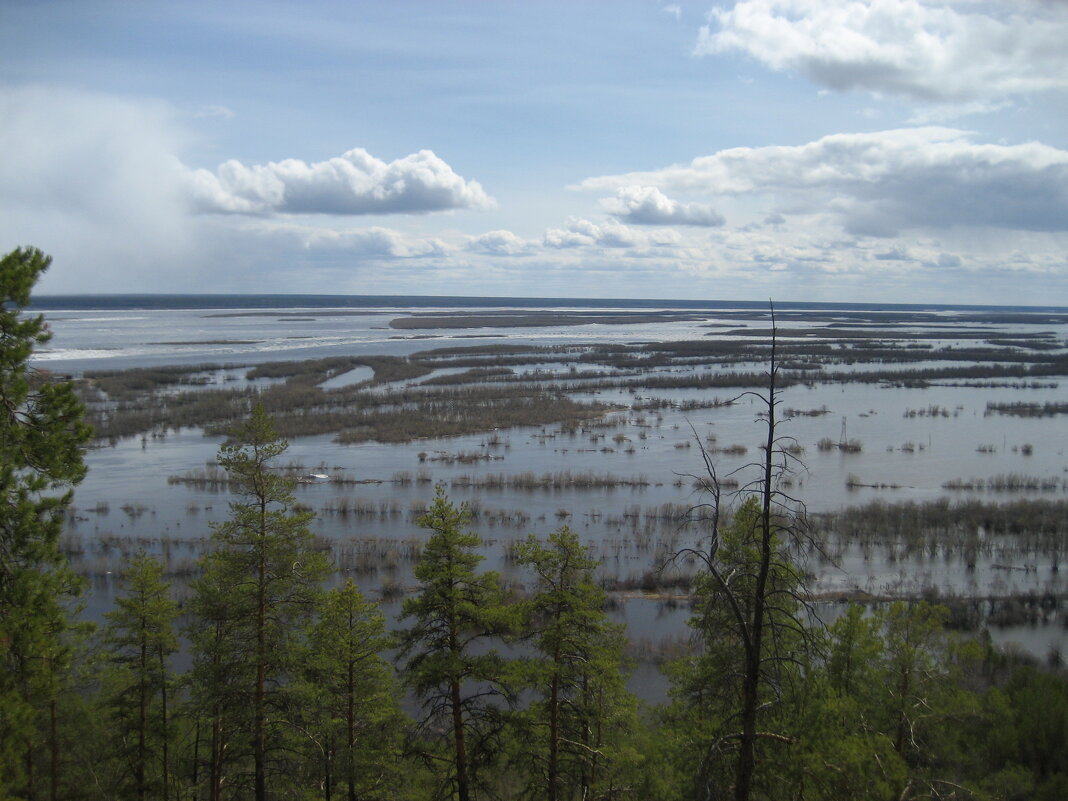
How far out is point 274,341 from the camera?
138 metres

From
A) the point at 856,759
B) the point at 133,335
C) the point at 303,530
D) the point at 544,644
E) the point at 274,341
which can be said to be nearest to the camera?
the point at 856,759

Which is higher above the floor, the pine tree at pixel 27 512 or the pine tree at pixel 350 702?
the pine tree at pixel 27 512

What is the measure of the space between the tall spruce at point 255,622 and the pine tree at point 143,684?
2.61 ft

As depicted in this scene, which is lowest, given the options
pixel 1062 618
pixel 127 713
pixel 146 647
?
pixel 1062 618

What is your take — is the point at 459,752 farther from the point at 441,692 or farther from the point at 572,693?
the point at 572,693

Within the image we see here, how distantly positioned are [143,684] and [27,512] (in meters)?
5.32

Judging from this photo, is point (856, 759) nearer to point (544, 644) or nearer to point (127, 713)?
point (544, 644)

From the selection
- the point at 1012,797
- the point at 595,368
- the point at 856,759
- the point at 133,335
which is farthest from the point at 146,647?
the point at 133,335

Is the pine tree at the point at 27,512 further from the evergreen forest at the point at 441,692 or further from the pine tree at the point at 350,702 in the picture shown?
the pine tree at the point at 350,702

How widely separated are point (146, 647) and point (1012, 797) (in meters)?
15.1

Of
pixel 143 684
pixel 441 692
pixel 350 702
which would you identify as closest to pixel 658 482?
pixel 441 692

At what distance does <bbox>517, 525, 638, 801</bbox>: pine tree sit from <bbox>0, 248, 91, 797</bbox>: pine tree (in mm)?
6395

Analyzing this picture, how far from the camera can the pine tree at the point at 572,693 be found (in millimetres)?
12406

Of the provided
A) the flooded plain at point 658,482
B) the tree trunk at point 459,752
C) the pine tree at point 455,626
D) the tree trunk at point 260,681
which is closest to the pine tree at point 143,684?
the tree trunk at point 260,681
